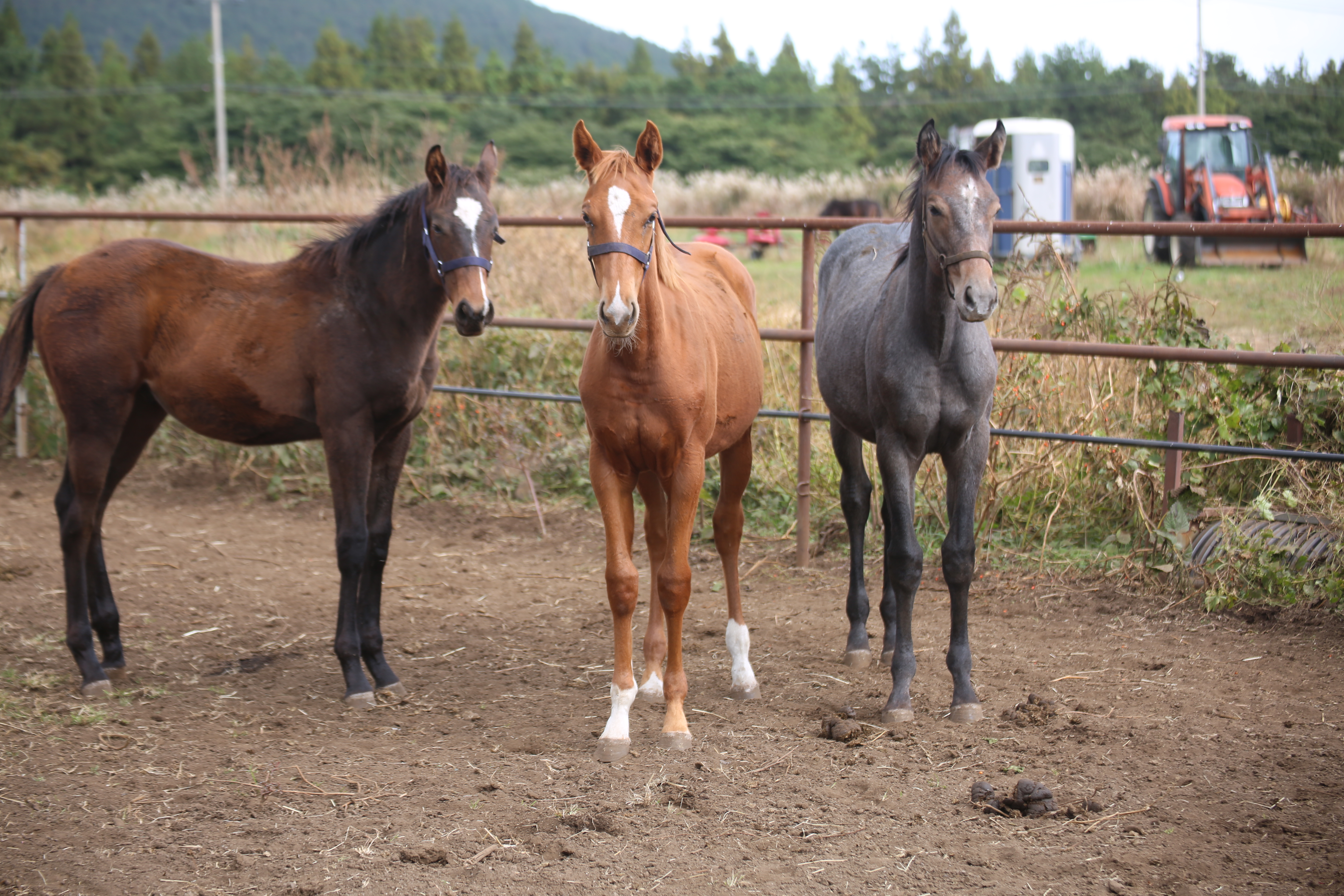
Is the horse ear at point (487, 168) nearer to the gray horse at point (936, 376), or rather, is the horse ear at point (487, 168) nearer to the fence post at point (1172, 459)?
the gray horse at point (936, 376)

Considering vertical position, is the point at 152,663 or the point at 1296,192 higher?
the point at 1296,192

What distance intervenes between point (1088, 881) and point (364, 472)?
8.67 ft

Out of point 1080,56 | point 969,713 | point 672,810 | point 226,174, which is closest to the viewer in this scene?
point 672,810

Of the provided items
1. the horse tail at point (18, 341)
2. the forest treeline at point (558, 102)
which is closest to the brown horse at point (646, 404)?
the horse tail at point (18, 341)

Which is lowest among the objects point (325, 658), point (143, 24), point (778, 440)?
point (325, 658)

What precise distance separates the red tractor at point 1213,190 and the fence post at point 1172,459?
9349 millimetres

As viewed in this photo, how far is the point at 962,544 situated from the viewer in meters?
3.43

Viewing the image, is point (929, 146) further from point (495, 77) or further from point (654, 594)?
point (495, 77)

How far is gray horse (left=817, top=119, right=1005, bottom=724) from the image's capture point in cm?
312

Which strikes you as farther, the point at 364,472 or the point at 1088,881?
the point at 364,472

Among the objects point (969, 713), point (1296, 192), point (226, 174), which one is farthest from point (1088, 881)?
point (226, 174)

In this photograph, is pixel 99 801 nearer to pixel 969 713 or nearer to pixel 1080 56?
pixel 969 713

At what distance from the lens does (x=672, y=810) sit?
272 centimetres

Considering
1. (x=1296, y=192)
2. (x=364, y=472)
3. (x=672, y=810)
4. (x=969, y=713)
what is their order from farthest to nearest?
(x=1296, y=192), (x=364, y=472), (x=969, y=713), (x=672, y=810)
